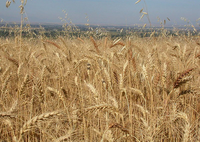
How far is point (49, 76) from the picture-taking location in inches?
78.1

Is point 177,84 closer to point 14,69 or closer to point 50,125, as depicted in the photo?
point 50,125

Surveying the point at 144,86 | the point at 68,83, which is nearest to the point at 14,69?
the point at 68,83

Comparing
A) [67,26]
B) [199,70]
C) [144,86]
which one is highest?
[67,26]

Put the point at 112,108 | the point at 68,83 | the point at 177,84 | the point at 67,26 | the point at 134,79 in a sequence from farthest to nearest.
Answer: the point at 67,26 → the point at 68,83 → the point at 134,79 → the point at 177,84 → the point at 112,108

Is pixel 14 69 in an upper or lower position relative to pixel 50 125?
upper

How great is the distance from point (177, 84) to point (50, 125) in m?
0.82

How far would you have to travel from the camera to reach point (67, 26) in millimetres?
4277

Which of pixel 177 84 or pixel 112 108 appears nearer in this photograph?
pixel 112 108

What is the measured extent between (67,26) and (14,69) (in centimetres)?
228

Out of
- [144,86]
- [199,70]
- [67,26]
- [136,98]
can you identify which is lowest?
[136,98]

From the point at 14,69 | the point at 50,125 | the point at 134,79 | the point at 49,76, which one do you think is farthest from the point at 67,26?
the point at 50,125

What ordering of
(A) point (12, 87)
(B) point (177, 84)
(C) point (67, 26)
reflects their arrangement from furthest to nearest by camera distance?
(C) point (67, 26) → (A) point (12, 87) → (B) point (177, 84)

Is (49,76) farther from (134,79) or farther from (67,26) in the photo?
(67,26)

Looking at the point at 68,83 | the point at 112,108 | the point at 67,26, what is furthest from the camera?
the point at 67,26
